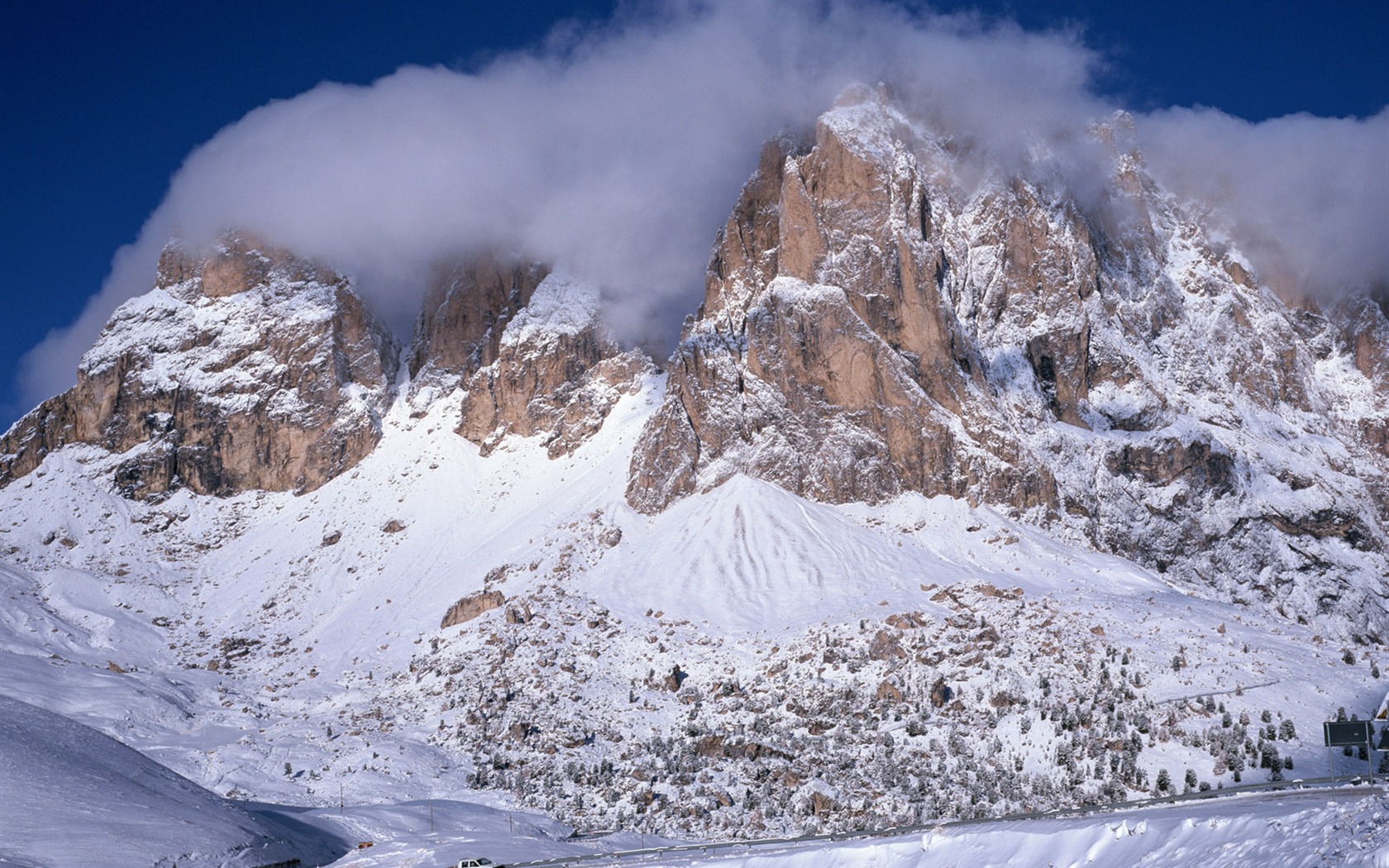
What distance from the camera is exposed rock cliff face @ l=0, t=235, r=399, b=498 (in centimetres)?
15238

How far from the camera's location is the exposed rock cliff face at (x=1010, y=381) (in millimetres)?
116125

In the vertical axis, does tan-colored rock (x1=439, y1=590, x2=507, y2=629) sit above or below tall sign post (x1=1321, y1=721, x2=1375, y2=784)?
above

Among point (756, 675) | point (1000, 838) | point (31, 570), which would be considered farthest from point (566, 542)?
point (1000, 838)

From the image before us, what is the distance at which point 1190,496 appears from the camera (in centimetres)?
11894

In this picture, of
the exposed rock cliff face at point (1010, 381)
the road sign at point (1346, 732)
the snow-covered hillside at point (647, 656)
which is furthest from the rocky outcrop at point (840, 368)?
the road sign at point (1346, 732)

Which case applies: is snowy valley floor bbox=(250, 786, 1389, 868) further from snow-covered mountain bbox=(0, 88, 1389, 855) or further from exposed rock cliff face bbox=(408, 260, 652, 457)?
exposed rock cliff face bbox=(408, 260, 652, 457)


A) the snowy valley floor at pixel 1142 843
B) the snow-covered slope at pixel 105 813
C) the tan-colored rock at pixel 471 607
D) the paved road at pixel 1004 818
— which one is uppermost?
the tan-colored rock at pixel 471 607

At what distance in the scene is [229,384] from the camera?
158 meters

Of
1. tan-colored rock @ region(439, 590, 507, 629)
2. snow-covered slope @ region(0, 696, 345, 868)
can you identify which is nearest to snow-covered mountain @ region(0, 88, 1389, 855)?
tan-colored rock @ region(439, 590, 507, 629)

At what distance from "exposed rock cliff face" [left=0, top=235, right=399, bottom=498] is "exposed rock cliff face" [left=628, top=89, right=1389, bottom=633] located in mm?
48549

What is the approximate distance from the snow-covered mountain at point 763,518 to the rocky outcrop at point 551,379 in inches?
18.9

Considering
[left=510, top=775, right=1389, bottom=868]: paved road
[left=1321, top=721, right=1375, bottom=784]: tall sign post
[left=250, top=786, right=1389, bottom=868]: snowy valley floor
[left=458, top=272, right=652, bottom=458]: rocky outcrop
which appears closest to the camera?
[left=250, top=786, right=1389, bottom=868]: snowy valley floor

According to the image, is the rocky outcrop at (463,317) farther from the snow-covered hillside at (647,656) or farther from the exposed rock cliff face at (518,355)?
the snow-covered hillside at (647,656)

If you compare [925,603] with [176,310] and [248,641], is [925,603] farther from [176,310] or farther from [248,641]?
[176,310]
